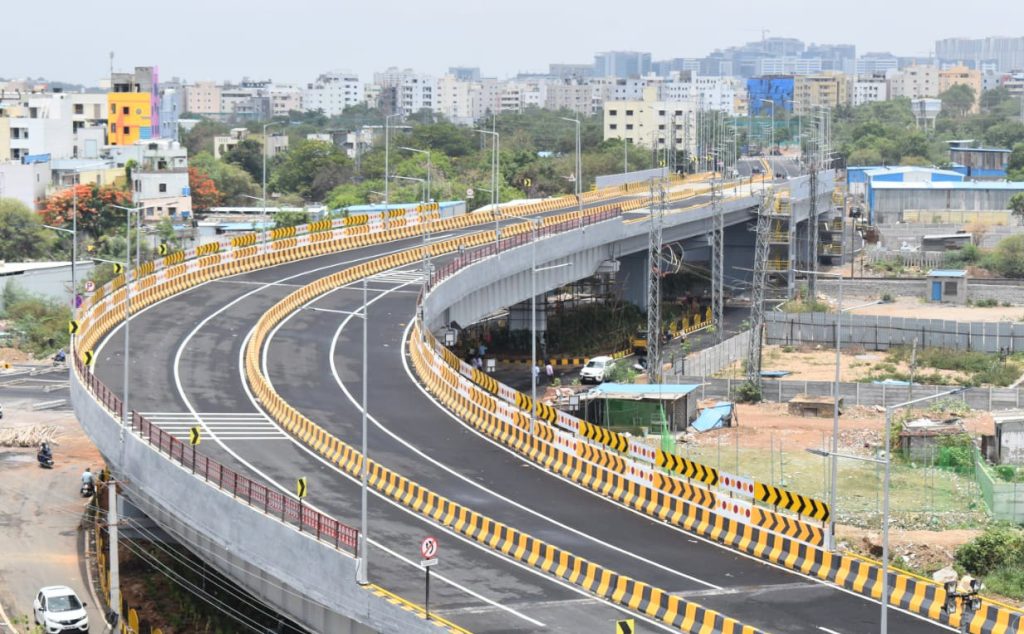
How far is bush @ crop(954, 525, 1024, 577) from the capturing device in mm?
49719

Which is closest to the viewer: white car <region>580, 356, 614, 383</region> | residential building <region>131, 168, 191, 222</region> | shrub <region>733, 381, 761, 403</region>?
shrub <region>733, 381, 761, 403</region>

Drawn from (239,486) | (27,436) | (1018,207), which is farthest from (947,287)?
(239,486)

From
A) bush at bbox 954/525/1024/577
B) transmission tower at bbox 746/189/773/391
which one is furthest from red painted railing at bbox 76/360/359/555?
transmission tower at bbox 746/189/773/391

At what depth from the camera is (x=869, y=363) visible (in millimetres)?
94812

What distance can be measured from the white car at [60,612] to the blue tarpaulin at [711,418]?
96.9 feet

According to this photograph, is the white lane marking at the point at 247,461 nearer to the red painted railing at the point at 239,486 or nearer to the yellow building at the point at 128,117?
the red painted railing at the point at 239,486

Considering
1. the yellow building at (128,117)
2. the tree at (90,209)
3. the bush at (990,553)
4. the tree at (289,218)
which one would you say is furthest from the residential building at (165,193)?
the bush at (990,553)

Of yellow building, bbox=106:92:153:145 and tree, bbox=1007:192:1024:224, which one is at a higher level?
yellow building, bbox=106:92:153:145

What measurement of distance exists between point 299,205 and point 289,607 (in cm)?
13134

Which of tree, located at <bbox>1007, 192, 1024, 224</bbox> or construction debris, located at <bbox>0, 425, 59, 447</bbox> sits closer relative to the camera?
construction debris, located at <bbox>0, 425, 59, 447</bbox>

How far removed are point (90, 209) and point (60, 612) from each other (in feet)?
296

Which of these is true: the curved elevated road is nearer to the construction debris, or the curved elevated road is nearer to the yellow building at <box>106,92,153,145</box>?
the construction debris

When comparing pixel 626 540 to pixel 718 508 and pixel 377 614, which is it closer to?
pixel 718 508

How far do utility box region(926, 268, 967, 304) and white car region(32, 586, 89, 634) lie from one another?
262 feet
